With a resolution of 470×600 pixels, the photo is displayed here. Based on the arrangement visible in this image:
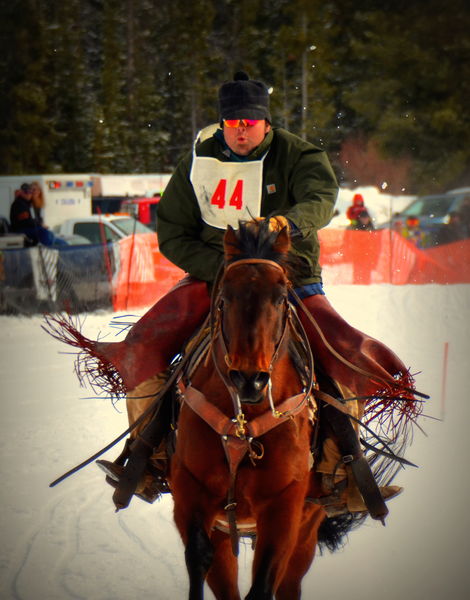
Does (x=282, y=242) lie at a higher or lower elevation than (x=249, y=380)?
higher

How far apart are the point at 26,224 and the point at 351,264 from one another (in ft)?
21.8

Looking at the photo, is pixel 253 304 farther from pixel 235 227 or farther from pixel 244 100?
pixel 244 100

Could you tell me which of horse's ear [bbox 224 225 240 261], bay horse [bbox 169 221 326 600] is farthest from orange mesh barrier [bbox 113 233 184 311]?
horse's ear [bbox 224 225 240 261]

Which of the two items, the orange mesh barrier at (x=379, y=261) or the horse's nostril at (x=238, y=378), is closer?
the horse's nostril at (x=238, y=378)

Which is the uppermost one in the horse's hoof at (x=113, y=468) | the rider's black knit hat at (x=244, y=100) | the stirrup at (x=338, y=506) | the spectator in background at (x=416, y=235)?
the rider's black knit hat at (x=244, y=100)

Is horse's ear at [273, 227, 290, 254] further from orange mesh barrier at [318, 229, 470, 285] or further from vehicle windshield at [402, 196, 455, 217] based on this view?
vehicle windshield at [402, 196, 455, 217]

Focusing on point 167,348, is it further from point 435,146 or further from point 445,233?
point 435,146

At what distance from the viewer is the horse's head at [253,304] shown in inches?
135

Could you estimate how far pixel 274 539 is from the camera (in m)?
3.93

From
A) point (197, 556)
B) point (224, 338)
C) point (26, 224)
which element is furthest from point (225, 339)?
point (26, 224)

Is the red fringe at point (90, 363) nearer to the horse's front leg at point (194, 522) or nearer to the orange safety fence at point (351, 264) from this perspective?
the horse's front leg at point (194, 522)

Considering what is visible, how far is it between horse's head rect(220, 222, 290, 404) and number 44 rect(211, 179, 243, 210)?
0.73 metres

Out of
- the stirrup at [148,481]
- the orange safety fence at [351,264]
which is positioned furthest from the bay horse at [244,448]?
the orange safety fence at [351,264]

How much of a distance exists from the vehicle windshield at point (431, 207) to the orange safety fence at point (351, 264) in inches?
288
